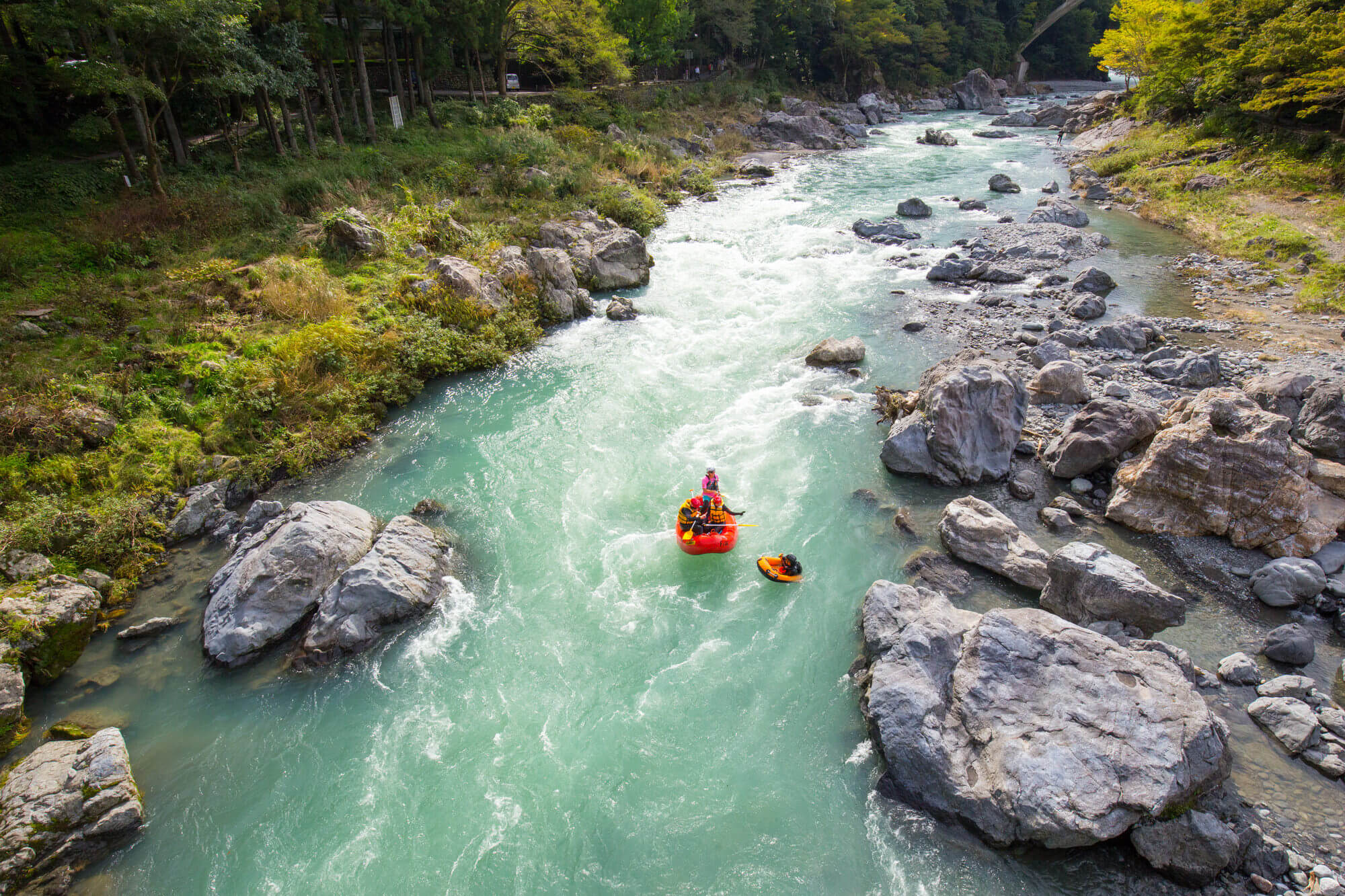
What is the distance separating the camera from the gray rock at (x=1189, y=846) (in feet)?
22.1

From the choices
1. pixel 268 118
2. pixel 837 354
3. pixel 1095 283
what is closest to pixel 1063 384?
pixel 837 354

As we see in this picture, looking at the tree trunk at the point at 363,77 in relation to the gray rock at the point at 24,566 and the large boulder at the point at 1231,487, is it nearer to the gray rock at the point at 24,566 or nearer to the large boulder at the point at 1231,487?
the gray rock at the point at 24,566

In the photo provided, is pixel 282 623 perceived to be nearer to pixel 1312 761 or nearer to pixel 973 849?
pixel 973 849

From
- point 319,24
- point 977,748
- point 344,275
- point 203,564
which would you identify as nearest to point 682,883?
point 977,748

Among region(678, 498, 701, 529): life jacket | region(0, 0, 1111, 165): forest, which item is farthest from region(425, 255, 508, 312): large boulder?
Answer: region(678, 498, 701, 529): life jacket

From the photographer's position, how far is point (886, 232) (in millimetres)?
27984

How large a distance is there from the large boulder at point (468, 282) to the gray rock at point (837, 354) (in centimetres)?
993

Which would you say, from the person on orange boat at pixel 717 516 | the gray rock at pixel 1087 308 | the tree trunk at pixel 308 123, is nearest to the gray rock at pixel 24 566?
the person on orange boat at pixel 717 516

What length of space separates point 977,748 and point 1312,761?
4.12 metres

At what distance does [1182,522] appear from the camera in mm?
11422

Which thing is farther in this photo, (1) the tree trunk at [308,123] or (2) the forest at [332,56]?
(1) the tree trunk at [308,123]

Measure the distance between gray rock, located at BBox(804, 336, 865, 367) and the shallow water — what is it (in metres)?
0.78

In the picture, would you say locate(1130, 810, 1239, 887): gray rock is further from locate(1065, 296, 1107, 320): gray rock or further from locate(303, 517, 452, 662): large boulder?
locate(1065, 296, 1107, 320): gray rock

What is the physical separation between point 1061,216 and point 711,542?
26.1m
